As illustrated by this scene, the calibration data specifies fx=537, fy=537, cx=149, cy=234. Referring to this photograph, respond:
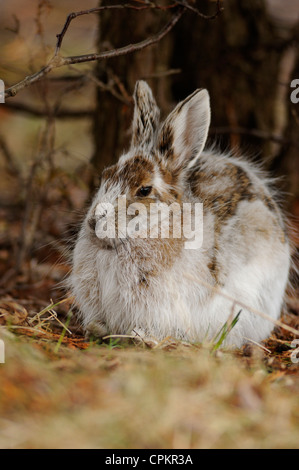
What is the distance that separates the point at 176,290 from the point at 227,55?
10.7 feet

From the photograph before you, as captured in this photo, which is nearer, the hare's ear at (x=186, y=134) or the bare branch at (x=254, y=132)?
the hare's ear at (x=186, y=134)

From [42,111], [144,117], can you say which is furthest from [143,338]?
[42,111]

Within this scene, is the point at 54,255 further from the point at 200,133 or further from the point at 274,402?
the point at 274,402

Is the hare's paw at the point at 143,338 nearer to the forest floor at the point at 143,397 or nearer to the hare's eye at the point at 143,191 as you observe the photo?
the forest floor at the point at 143,397

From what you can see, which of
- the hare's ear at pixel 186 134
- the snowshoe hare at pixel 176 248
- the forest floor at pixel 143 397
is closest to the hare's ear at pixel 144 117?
the snowshoe hare at pixel 176 248

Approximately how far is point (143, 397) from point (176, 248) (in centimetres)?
142

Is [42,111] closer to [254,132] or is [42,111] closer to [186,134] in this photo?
[254,132]

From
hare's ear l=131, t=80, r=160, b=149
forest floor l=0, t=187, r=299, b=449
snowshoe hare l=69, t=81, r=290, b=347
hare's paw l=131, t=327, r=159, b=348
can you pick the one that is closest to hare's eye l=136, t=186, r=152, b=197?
snowshoe hare l=69, t=81, r=290, b=347

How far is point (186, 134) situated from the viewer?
146 inches

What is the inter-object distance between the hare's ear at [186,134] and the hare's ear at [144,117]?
0.18m

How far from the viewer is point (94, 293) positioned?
3705 millimetres

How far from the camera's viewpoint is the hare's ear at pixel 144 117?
151 inches

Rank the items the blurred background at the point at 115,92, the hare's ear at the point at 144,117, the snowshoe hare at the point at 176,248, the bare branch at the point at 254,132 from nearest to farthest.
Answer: the snowshoe hare at the point at 176,248
the hare's ear at the point at 144,117
the blurred background at the point at 115,92
the bare branch at the point at 254,132

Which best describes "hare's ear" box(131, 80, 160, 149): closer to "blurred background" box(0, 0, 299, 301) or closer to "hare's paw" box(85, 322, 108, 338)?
"blurred background" box(0, 0, 299, 301)
